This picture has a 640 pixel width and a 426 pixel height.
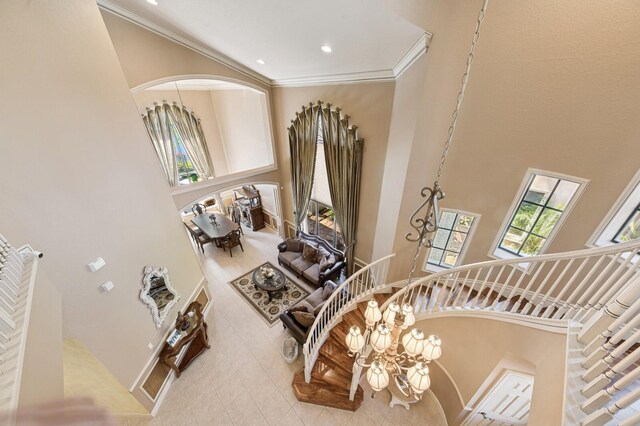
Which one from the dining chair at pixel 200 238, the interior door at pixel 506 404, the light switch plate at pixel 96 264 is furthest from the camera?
the dining chair at pixel 200 238

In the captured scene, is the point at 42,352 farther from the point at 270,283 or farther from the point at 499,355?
the point at 270,283

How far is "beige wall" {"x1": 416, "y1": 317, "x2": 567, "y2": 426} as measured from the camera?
2.06 meters

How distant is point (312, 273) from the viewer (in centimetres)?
619

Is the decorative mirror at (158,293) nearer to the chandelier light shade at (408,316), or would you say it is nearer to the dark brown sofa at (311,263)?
the dark brown sofa at (311,263)

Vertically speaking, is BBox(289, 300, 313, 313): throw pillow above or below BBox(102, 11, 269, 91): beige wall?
below

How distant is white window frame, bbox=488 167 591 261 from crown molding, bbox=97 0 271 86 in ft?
19.2

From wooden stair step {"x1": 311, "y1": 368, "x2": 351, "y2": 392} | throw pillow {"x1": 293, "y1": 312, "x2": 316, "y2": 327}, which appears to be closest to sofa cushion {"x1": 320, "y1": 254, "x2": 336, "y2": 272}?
throw pillow {"x1": 293, "y1": 312, "x2": 316, "y2": 327}

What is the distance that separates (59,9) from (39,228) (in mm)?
2414

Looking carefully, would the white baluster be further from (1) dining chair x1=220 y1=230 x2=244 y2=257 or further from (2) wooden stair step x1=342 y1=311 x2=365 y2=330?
(1) dining chair x1=220 y1=230 x2=244 y2=257

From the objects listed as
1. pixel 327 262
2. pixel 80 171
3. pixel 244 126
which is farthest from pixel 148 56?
pixel 327 262

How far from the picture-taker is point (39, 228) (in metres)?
2.33

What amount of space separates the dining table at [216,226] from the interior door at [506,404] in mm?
7085

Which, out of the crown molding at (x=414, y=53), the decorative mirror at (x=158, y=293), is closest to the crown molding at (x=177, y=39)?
the crown molding at (x=414, y=53)

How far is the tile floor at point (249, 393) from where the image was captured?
371cm
